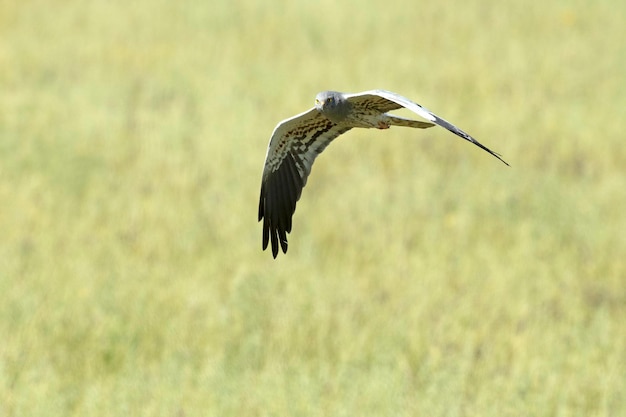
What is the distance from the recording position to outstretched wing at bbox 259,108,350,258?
15.3ft

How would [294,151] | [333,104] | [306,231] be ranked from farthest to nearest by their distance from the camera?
[306,231] → [294,151] → [333,104]

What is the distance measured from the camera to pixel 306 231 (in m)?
8.02

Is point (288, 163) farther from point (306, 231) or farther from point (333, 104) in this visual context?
point (306, 231)

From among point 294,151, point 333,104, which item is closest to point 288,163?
point 294,151

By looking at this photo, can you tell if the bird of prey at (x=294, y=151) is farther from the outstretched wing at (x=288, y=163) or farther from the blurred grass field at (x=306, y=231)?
the blurred grass field at (x=306, y=231)

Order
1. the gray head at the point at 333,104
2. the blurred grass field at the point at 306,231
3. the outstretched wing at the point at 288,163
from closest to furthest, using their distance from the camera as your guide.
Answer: the gray head at the point at 333,104 → the outstretched wing at the point at 288,163 → the blurred grass field at the point at 306,231

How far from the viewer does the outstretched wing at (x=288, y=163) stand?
4676 mm

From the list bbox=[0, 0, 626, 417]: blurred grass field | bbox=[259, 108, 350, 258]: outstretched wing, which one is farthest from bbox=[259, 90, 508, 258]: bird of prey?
bbox=[0, 0, 626, 417]: blurred grass field

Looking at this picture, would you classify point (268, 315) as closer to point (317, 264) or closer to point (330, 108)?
point (317, 264)

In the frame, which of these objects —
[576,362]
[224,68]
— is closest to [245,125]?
[224,68]

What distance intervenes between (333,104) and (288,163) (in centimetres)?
73

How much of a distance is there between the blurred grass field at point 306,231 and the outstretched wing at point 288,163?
910 mm

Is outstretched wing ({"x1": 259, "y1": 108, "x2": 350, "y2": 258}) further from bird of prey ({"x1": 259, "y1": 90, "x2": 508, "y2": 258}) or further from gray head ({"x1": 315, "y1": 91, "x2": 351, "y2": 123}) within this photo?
gray head ({"x1": 315, "y1": 91, "x2": 351, "y2": 123})

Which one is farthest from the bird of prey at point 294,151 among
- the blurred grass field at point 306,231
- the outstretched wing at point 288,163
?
the blurred grass field at point 306,231
